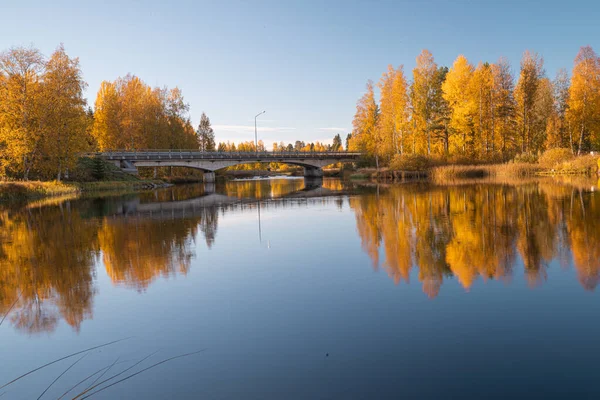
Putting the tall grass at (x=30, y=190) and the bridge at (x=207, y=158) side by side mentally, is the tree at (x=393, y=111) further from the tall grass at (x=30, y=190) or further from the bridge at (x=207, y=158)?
the tall grass at (x=30, y=190)

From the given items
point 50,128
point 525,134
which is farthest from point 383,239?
point 525,134

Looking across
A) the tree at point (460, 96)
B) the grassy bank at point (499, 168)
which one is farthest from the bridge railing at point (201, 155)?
the tree at point (460, 96)

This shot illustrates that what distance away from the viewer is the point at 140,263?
1068cm

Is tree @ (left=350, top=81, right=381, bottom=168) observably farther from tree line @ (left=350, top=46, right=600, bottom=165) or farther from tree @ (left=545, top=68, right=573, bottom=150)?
tree @ (left=545, top=68, right=573, bottom=150)

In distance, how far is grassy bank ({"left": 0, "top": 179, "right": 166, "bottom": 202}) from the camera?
3306 cm

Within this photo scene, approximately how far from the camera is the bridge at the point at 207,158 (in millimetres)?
58438

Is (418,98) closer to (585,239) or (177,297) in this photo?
(585,239)

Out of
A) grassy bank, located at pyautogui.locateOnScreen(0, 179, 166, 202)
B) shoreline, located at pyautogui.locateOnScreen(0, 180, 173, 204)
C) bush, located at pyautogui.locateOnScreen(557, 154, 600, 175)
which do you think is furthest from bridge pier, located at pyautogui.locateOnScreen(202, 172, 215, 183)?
bush, located at pyautogui.locateOnScreen(557, 154, 600, 175)

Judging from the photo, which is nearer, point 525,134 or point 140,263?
point 140,263

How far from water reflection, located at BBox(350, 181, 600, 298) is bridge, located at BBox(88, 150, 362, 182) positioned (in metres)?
46.9

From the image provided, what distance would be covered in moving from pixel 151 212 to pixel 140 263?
14135mm

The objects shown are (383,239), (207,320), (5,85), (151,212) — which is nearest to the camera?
(207,320)

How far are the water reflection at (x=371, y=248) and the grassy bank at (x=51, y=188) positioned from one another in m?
15.8

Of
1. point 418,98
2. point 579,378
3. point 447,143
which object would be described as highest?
point 418,98
